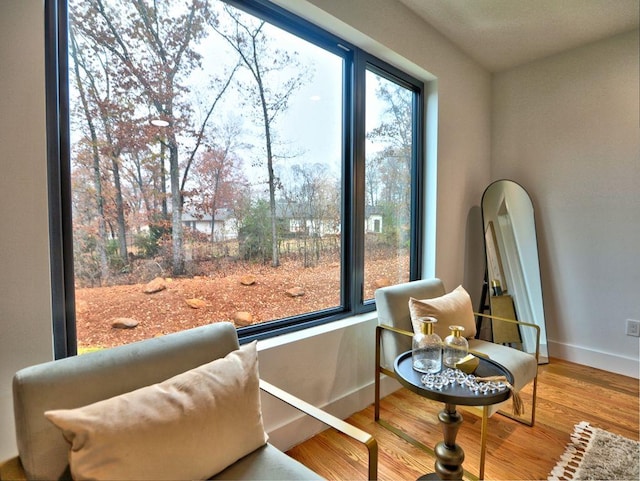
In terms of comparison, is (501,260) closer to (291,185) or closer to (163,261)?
(291,185)

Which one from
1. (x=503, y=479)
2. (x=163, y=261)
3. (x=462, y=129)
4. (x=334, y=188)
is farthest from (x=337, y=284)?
(x=462, y=129)

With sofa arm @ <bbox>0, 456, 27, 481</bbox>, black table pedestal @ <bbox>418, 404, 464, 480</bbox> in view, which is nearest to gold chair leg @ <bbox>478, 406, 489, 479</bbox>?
black table pedestal @ <bbox>418, 404, 464, 480</bbox>

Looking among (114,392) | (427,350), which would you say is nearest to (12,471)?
(114,392)

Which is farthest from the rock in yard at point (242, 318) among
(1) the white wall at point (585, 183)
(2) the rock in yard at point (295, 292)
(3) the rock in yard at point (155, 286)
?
(1) the white wall at point (585, 183)

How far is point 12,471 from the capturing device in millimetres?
870

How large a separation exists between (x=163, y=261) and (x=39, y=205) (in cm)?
51

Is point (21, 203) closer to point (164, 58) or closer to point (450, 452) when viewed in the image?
point (164, 58)

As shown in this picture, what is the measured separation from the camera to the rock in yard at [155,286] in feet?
4.87

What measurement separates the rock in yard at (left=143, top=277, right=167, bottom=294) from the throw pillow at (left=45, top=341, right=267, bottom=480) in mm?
565

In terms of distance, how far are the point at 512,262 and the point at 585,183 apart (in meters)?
0.85

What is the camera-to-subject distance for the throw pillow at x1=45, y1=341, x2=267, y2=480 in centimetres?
83

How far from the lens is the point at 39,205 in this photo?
1.12 m

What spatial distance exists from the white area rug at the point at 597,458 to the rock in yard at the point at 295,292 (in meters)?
1.49

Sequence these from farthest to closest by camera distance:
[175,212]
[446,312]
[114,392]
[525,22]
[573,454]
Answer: [525,22], [446,312], [573,454], [175,212], [114,392]
